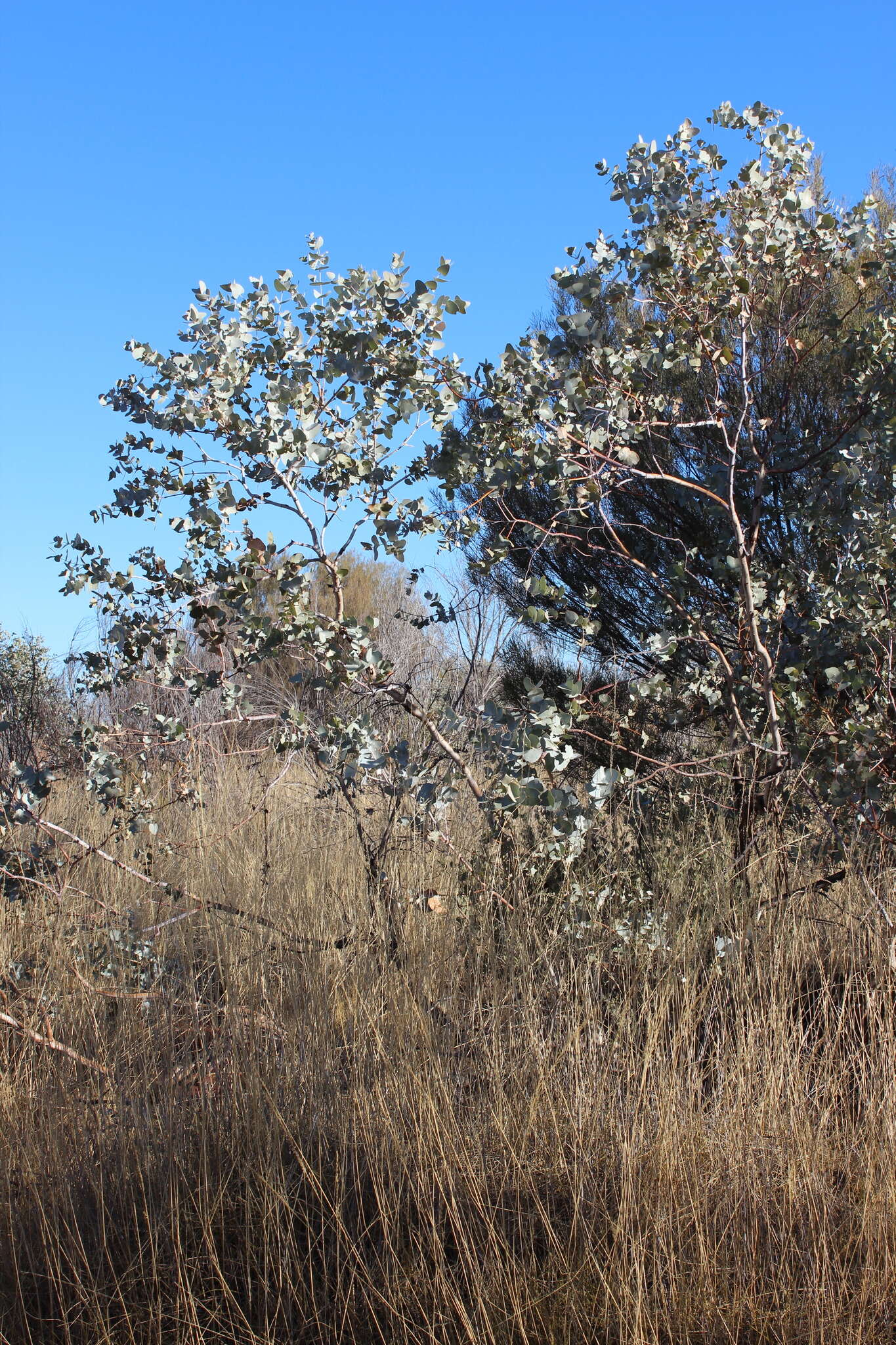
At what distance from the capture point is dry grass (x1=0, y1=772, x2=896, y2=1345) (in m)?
1.78

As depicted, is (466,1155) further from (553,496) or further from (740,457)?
(740,457)

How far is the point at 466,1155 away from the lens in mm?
2012

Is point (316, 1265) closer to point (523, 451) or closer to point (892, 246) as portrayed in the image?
point (523, 451)

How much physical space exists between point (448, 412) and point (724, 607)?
1.46 meters

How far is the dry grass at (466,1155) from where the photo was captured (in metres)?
1.78

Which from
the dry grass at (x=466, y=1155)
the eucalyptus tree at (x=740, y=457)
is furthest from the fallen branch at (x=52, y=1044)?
the eucalyptus tree at (x=740, y=457)

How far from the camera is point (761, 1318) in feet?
5.57

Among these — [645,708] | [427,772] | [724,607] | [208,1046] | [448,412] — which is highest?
[448,412]

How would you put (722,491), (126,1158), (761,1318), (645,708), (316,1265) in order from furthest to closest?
(645,708), (722,491), (126,1158), (316,1265), (761,1318)

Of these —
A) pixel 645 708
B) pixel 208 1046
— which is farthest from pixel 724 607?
pixel 208 1046

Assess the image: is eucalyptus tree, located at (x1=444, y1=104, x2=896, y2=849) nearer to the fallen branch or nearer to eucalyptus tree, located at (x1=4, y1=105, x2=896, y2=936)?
eucalyptus tree, located at (x1=4, y1=105, x2=896, y2=936)

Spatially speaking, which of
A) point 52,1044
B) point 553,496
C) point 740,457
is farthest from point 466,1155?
point 740,457

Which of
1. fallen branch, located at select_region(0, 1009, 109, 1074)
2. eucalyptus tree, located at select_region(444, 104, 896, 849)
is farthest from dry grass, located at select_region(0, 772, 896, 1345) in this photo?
eucalyptus tree, located at select_region(444, 104, 896, 849)

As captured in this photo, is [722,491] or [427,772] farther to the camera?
[722,491]
